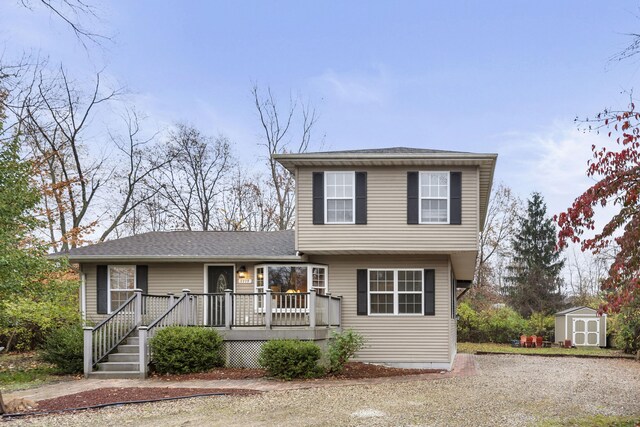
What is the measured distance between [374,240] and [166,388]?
6065mm

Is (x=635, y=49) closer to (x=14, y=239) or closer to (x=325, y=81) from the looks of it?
(x=14, y=239)

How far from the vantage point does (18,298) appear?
1273cm

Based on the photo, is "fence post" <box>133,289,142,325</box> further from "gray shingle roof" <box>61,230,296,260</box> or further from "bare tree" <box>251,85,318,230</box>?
"bare tree" <box>251,85,318,230</box>

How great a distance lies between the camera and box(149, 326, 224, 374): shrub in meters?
12.0

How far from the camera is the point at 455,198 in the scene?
13578 mm

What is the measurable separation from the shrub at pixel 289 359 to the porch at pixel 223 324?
911mm

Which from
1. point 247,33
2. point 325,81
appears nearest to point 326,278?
point 247,33

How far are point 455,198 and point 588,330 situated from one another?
14941mm

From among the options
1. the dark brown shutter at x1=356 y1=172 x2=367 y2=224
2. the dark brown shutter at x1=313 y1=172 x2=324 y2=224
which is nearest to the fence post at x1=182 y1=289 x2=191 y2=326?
the dark brown shutter at x1=313 y1=172 x2=324 y2=224

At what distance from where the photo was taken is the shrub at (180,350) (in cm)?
1195

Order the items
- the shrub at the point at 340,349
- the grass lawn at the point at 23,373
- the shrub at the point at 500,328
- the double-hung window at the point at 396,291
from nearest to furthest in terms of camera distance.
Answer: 1. the grass lawn at the point at 23,373
2. the shrub at the point at 340,349
3. the double-hung window at the point at 396,291
4. the shrub at the point at 500,328

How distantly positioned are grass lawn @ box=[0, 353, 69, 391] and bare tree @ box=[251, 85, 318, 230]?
Result: 16617 millimetres

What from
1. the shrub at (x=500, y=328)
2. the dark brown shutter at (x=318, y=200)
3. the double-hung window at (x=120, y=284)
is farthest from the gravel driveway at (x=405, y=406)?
the shrub at (x=500, y=328)

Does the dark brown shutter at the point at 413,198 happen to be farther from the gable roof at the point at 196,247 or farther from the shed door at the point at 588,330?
the shed door at the point at 588,330
